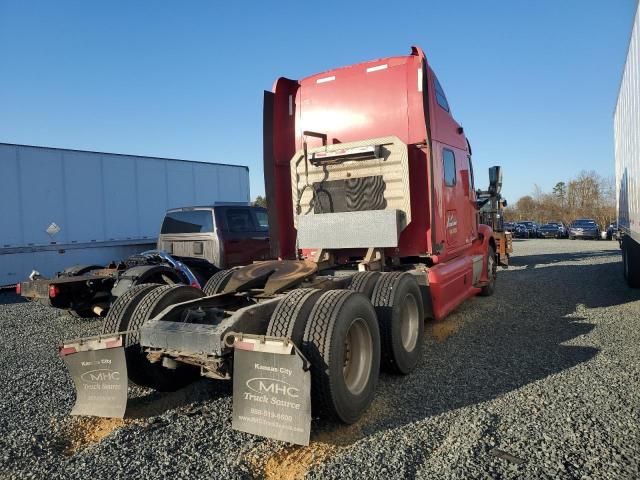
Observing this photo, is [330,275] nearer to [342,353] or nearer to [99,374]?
[342,353]

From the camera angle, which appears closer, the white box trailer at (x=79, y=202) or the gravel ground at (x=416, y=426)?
the gravel ground at (x=416, y=426)

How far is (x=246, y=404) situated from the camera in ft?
11.0

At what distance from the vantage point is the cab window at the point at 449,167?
21.7ft

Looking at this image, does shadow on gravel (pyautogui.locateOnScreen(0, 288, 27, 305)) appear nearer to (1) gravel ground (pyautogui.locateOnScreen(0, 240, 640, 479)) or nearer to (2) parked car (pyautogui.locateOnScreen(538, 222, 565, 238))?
(1) gravel ground (pyautogui.locateOnScreen(0, 240, 640, 479))

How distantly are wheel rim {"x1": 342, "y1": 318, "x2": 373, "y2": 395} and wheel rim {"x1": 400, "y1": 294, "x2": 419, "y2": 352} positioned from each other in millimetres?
967

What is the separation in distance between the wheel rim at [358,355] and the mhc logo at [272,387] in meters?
Result: 0.74

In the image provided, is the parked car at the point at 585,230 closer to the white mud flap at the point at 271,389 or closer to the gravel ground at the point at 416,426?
the gravel ground at the point at 416,426

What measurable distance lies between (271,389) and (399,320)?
1832mm

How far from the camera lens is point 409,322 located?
5.12 metres

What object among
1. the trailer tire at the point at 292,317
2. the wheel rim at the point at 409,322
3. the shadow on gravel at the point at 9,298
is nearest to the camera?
the trailer tire at the point at 292,317

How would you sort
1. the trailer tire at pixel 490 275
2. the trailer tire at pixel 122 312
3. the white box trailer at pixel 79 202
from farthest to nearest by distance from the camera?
the white box trailer at pixel 79 202
the trailer tire at pixel 490 275
the trailer tire at pixel 122 312

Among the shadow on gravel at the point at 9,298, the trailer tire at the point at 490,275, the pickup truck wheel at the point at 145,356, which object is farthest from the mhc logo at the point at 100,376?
the shadow on gravel at the point at 9,298

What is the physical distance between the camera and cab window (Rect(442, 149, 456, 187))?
21.7ft

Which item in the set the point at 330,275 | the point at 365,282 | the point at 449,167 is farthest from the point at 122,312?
the point at 449,167
